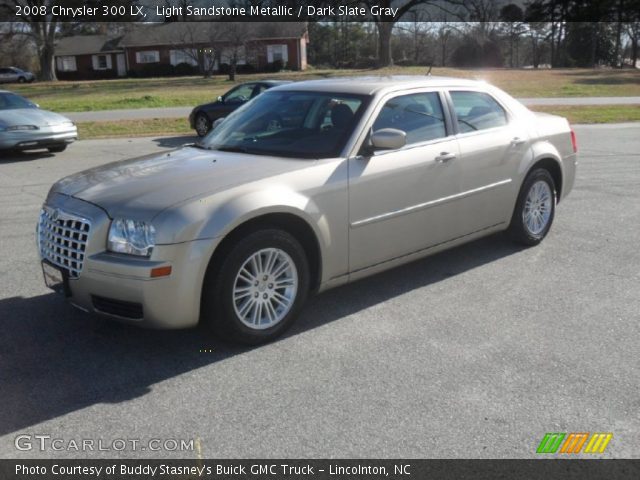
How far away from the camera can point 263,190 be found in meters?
4.27

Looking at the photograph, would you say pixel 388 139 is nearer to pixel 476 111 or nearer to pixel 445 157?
pixel 445 157

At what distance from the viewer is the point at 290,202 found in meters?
4.34

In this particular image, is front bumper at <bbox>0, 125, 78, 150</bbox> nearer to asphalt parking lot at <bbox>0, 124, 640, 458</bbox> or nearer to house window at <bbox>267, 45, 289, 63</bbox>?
asphalt parking lot at <bbox>0, 124, 640, 458</bbox>

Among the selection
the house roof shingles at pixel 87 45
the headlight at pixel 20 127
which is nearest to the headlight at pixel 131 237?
the headlight at pixel 20 127

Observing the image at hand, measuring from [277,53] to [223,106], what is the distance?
149 feet

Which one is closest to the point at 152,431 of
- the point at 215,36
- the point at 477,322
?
the point at 477,322

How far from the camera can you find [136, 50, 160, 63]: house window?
2558 inches

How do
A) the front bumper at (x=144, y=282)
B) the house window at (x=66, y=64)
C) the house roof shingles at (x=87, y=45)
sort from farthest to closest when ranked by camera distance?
the house window at (x=66, y=64), the house roof shingles at (x=87, y=45), the front bumper at (x=144, y=282)

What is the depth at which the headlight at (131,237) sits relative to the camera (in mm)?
3905

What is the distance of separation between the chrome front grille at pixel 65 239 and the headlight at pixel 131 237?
0.19 meters

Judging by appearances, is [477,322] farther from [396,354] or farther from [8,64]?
[8,64]

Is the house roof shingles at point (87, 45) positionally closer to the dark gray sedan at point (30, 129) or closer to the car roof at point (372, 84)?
the dark gray sedan at point (30, 129)
